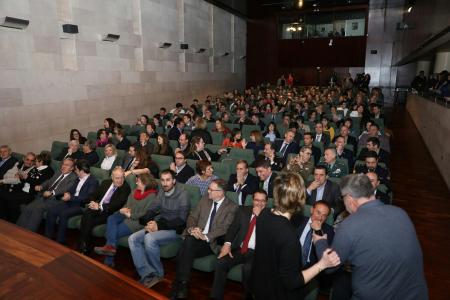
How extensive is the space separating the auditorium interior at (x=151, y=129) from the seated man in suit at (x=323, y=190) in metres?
0.25

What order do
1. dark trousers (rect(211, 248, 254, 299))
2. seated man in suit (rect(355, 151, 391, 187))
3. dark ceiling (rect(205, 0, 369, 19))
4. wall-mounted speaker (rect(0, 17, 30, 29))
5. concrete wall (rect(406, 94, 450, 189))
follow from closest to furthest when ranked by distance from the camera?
1. dark trousers (rect(211, 248, 254, 299))
2. seated man in suit (rect(355, 151, 391, 187))
3. wall-mounted speaker (rect(0, 17, 30, 29))
4. concrete wall (rect(406, 94, 450, 189))
5. dark ceiling (rect(205, 0, 369, 19))

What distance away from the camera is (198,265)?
10.9ft

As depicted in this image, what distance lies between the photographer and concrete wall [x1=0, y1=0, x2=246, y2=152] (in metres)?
6.84

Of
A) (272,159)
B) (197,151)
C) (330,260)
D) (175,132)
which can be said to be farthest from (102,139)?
(330,260)

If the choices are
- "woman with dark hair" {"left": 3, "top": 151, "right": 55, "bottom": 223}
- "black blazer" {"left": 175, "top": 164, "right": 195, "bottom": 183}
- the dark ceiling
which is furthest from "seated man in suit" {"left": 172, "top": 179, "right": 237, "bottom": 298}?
the dark ceiling

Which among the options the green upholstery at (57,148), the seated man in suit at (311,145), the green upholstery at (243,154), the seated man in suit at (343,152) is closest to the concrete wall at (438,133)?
the seated man in suit at (343,152)

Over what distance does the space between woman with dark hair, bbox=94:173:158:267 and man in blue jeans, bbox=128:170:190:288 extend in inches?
6.4

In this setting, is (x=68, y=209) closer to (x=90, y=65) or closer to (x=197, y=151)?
(x=197, y=151)

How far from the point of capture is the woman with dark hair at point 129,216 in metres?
3.75

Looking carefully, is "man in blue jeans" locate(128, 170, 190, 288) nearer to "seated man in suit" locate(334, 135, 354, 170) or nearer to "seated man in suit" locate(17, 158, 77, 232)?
"seated man in suit" locate(17, 158, 77, 232)

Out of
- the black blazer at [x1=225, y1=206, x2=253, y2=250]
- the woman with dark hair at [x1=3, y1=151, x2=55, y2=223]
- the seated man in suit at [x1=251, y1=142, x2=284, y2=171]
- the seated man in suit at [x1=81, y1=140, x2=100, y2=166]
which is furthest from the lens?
the seated man in suit at [x1=81, y1=140, x2=100, y2=166]

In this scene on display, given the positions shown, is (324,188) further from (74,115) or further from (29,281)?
(74,115)

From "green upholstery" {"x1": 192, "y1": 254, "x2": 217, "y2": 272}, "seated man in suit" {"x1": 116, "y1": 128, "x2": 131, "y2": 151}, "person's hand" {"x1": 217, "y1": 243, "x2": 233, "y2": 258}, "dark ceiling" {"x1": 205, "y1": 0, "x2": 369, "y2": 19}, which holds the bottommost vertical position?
"green upholstery" {"x1": 192, "y1": 254, "x2": 217, "y2": 272}

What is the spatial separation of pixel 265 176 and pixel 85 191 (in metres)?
2.53
